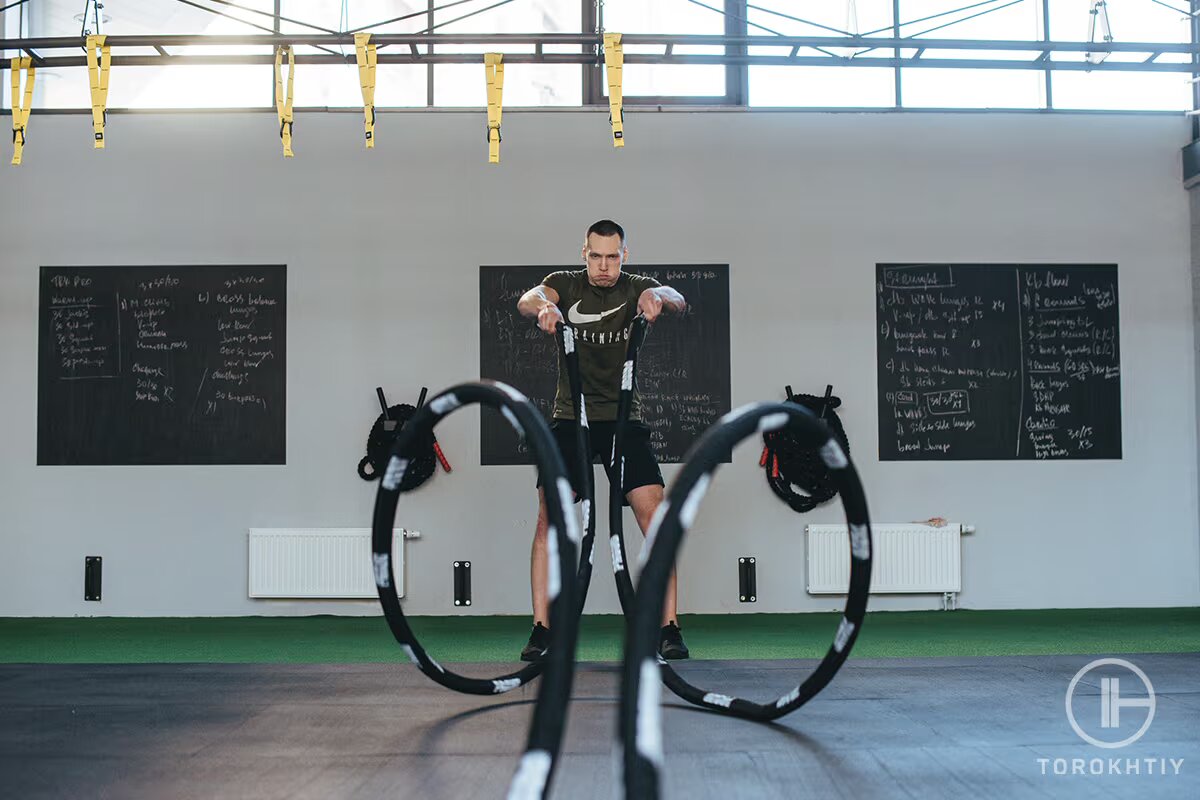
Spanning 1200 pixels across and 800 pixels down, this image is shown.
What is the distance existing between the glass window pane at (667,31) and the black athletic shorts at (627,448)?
2304 millimetres

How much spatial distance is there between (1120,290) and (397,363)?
142 inches

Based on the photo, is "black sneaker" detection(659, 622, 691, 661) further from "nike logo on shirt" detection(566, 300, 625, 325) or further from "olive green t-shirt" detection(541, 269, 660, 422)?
"nike logo on shirt" detection(566, 300, 625, 325)

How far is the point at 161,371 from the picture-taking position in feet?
15.8

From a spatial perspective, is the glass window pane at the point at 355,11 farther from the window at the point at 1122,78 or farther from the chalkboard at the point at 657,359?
the window at the point at 1122,78

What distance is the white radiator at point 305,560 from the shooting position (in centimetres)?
471

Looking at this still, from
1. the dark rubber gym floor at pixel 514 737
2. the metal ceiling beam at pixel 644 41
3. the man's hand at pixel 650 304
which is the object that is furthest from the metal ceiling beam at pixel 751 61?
the dark rubber gym floor at pixel 514 737

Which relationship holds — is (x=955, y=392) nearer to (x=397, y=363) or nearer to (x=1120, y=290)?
(x=1120, y=290)

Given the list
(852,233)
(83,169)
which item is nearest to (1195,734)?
(852,233)

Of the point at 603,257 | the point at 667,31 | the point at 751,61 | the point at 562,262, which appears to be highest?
the point at 667,31

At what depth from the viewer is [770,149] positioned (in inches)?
196

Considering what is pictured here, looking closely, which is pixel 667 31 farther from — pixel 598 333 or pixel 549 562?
pixel 549 562

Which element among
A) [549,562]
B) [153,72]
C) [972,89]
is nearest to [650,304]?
[549,562]

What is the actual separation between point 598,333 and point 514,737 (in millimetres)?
1465

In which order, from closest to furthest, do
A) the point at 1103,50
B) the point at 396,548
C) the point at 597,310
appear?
the point at 597,310
the point at 1103,50
the point at 396,548
